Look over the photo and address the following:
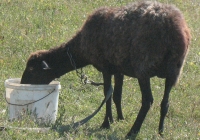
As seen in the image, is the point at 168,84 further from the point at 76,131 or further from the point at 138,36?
the point at 76,131

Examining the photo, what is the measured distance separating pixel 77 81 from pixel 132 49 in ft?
11.3

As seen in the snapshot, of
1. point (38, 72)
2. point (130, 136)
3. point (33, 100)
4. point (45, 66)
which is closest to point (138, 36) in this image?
point (130, 136)

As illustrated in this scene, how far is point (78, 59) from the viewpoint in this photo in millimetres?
9336

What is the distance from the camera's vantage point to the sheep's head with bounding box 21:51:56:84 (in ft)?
30.2

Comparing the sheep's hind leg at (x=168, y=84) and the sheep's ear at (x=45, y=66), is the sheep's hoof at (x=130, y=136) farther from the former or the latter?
the sheep's ear at (x=45, y=66)

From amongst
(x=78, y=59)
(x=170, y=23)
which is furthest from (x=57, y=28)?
(x=170, y=23)

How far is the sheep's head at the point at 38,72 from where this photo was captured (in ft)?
30.2

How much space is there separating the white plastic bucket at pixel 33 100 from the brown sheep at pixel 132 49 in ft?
2.55

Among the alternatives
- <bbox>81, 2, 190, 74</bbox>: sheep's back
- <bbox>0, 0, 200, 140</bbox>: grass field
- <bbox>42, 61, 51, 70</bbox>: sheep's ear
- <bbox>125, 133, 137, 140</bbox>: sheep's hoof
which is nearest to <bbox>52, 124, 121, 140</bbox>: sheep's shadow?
<bbox>0, 0, 200, 140</bbox>: grass field

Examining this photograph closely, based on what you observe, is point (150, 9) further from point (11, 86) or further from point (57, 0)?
point (57, 0)

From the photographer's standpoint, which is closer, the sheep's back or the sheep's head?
the sheep's back

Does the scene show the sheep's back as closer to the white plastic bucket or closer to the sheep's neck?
the sheep's neck

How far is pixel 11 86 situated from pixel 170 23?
2.52 meters

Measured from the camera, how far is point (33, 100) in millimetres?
8375
